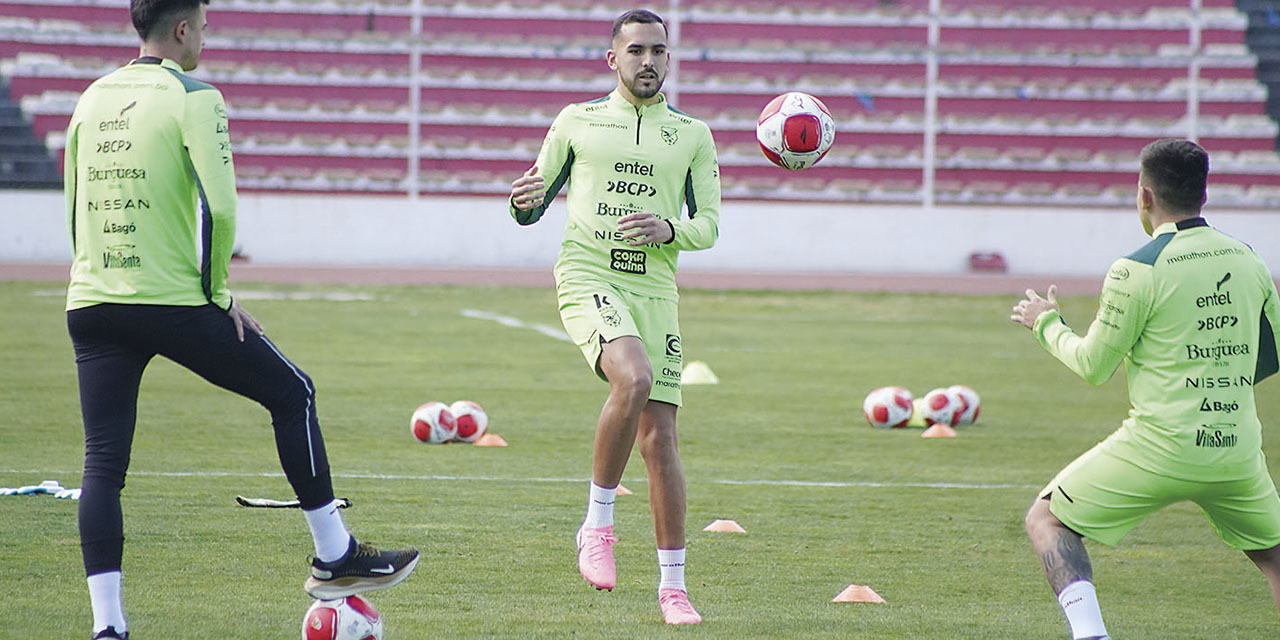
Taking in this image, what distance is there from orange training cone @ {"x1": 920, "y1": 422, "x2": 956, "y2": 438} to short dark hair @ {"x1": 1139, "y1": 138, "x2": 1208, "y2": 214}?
656 centimetres

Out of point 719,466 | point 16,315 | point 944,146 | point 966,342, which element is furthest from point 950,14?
point 719,466

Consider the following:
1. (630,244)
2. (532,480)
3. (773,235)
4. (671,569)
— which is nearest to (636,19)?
(630,244)

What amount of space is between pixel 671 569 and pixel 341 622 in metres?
1.33

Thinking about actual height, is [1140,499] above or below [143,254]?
below

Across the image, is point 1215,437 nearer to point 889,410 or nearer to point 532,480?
point 532,480

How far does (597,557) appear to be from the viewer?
5.76 meters

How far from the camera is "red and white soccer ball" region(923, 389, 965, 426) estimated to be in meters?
11.5

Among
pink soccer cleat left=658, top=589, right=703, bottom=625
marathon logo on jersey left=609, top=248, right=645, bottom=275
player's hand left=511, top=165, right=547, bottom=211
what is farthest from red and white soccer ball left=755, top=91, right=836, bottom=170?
pink soccer cleat left=658, top=589, right=703, bottom=625

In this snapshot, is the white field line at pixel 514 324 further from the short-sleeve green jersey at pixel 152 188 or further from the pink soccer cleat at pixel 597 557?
the short-sleeve green jersey at pixel 152 188

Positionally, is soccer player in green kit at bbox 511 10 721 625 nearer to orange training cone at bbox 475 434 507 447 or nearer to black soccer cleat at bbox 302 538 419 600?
black soccer cleat at bbox 302 538 419 600

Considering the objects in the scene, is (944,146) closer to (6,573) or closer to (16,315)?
(16,315)

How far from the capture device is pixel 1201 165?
4691 millimetres

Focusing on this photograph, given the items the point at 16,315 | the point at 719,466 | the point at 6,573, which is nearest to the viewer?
the point at 6,573

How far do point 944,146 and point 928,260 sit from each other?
18.0 ft
